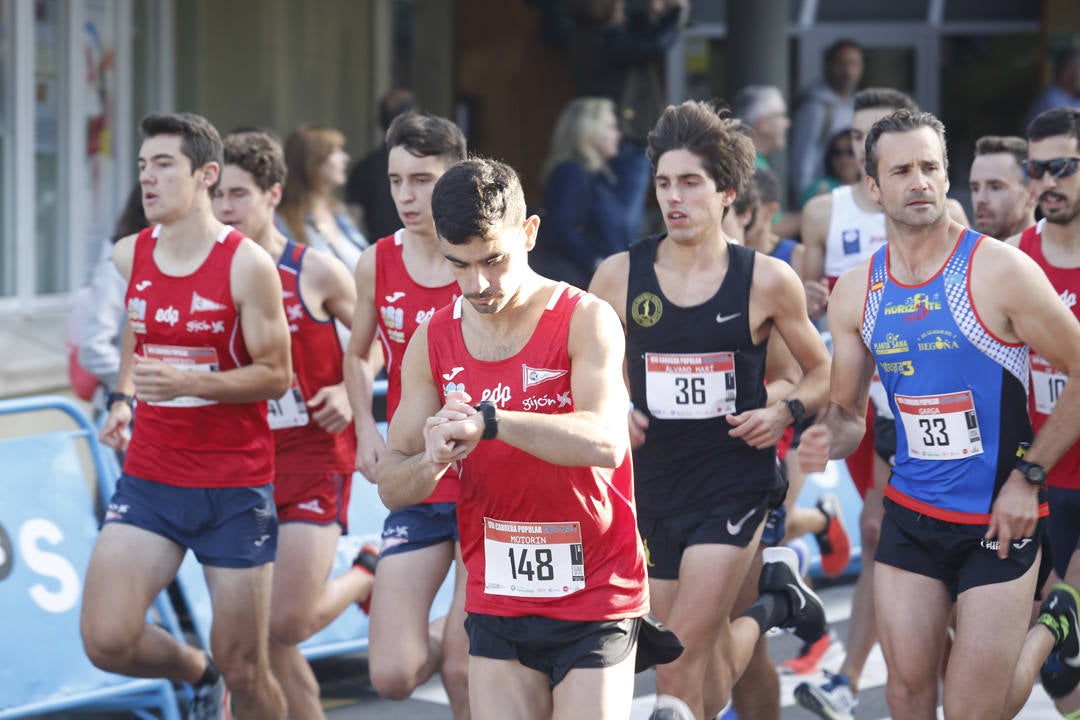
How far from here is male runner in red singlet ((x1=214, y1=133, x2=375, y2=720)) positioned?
6125mm

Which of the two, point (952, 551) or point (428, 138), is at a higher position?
point (428, 138)

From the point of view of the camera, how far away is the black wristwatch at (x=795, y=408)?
213 inches

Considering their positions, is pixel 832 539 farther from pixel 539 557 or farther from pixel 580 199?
pixel 539 557

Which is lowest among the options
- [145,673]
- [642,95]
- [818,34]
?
[145,673]

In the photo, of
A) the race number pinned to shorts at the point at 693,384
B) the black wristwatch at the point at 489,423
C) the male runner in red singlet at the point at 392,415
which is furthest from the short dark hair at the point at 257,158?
the black wristwatch at the point at 489,423

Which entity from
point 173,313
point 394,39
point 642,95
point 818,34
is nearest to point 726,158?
point 173,313

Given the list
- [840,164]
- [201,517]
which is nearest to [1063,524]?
[201,517]

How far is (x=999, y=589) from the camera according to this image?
481 centimetres

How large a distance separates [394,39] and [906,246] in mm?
9525

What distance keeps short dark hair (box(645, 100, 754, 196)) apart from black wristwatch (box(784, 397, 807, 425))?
0.71 m

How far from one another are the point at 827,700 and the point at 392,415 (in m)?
2.06

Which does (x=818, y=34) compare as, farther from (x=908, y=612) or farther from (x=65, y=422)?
(x=908, y=612)

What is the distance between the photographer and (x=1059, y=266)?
5.69 meters

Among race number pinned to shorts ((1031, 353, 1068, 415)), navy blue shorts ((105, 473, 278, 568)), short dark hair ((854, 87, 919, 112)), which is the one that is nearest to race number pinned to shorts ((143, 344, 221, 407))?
navy blue shorts ((105, 473, 278, 568))
